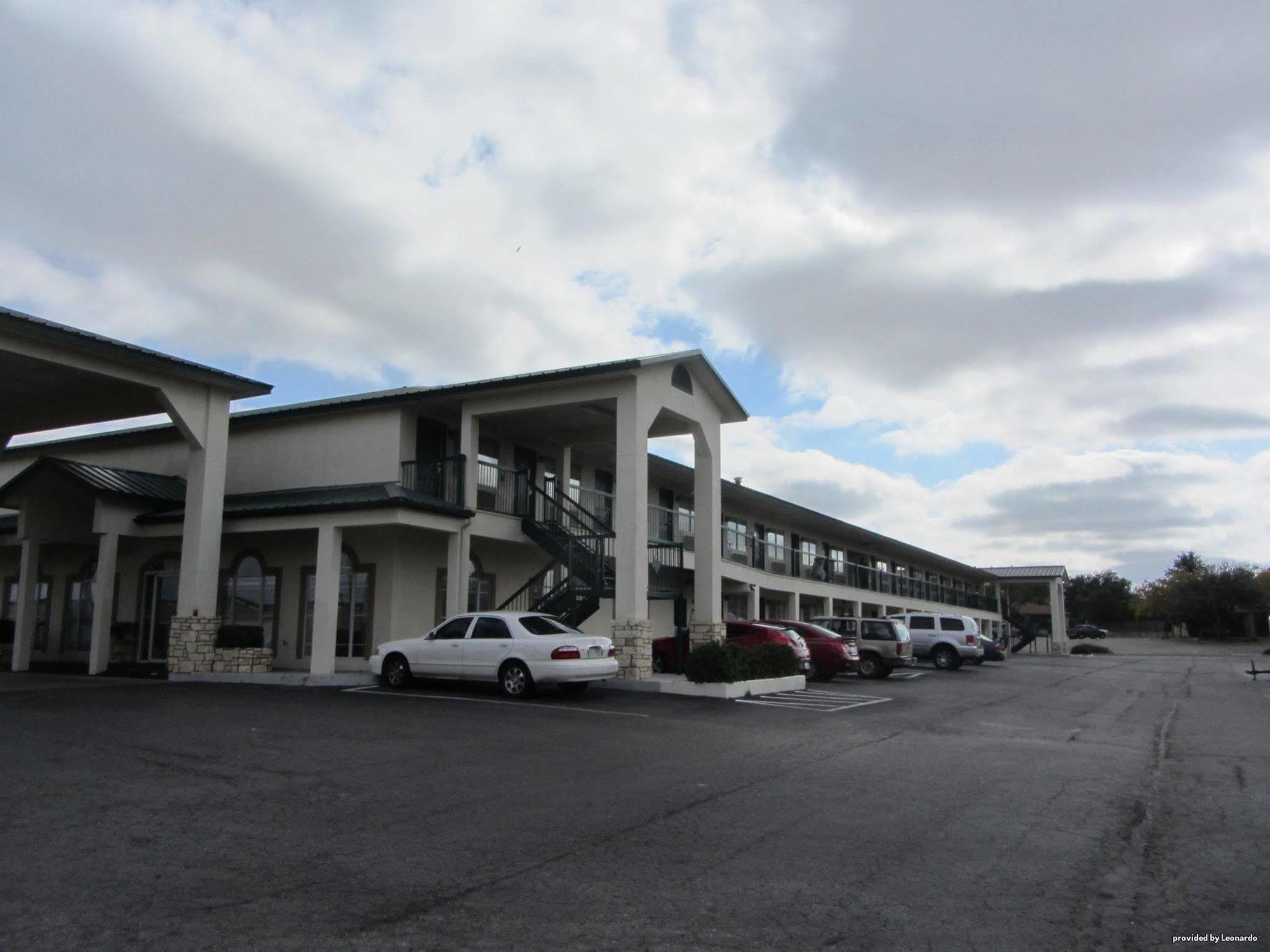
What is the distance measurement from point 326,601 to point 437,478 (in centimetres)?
389

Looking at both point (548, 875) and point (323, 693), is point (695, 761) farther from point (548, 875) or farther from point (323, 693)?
point (323, 693)

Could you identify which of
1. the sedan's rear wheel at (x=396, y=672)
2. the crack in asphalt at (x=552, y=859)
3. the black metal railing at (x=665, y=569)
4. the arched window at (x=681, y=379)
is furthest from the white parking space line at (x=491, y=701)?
the arched window at (x=681, y=379)

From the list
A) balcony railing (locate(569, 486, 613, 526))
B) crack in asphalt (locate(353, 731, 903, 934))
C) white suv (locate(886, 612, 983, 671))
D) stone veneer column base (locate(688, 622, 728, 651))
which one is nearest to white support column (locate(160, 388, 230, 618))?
balcony railing (locate(569, 486, 613, 526))

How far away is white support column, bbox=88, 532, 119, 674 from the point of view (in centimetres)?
2139

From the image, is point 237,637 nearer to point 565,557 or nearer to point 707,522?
point 565,557

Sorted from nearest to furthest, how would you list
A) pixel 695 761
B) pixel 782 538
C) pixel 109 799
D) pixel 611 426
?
pixel 109 799
pixel 695 761
pixel 611 426
pixel 782 538

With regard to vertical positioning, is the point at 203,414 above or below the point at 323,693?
above

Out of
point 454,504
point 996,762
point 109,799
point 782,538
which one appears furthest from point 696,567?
point 782,538

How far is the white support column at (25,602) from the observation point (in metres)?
22.8

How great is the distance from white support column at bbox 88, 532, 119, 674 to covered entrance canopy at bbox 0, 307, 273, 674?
24 millimetres

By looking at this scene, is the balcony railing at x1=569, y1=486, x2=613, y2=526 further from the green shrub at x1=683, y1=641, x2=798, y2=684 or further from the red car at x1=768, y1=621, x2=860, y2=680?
the green shrub at x1=683, y1=641, x2=798, y2=684

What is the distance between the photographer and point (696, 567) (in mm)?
23922

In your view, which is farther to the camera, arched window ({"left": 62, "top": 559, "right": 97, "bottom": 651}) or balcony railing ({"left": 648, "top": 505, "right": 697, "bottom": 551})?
balcony railing ({"left": 648, "top": 505, "right": 697, "bottom": 551})

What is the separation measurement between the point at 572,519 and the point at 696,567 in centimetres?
312
